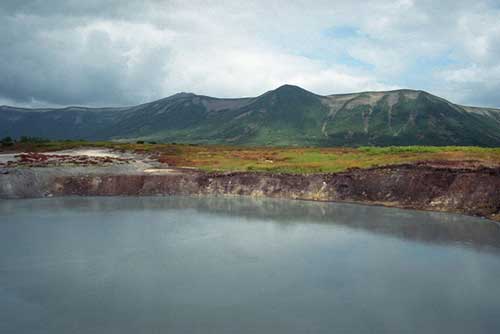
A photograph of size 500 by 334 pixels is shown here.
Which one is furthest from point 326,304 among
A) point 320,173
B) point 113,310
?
point 320,173

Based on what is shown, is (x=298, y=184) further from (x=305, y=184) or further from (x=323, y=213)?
(x=323, y=213)

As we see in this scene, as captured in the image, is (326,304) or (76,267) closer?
(326,304)

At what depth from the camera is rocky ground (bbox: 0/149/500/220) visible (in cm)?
4575

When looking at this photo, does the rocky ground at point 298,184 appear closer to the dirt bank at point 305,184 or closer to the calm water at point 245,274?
the dirt bank at point 305,184

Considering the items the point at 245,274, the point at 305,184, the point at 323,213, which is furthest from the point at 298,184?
the point at 245,274

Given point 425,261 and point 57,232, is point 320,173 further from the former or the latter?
point 57,232

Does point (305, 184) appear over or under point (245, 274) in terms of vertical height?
over

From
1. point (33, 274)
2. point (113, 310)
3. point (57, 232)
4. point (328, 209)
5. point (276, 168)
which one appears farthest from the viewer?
point (276, 168)

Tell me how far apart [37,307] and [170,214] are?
22789mm

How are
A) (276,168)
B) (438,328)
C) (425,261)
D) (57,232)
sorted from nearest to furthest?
1. (438,328)
2. (425,261)
3. (57,232)
4. (276,168)

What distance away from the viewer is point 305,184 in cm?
5384

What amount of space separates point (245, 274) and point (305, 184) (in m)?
32.2

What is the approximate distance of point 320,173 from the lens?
55156 mm

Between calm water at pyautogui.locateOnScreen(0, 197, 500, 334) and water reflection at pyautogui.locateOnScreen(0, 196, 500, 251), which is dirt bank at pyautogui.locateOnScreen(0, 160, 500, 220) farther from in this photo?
calm water at pyautogui.locateOnScreen(0, 197, 500, 334)
